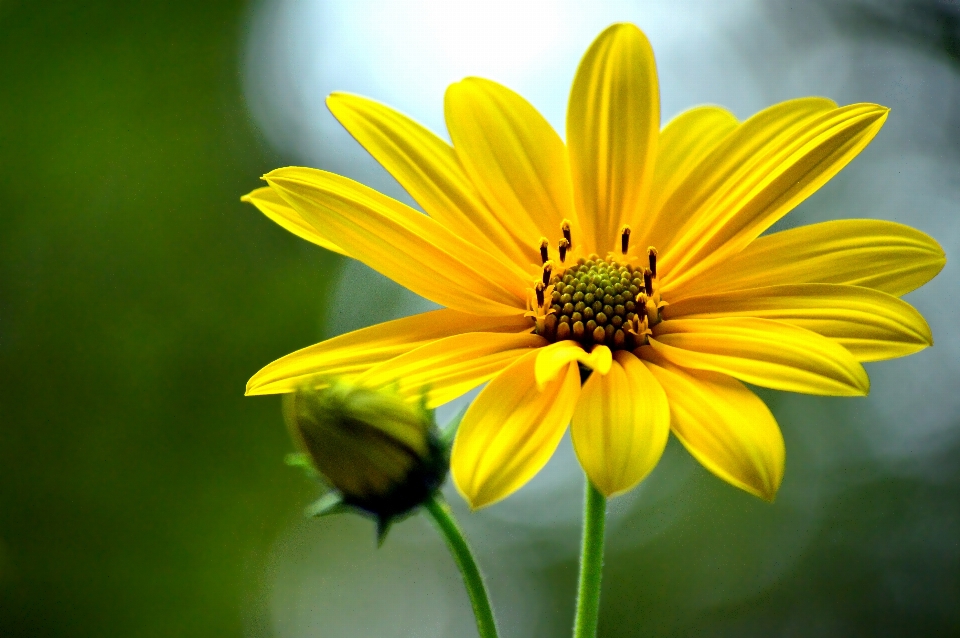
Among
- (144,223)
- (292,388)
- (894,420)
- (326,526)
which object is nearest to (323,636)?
(326,526)

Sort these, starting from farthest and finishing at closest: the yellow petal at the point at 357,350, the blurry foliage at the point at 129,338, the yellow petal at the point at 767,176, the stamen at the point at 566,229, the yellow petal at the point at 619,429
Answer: the blurry foliage at the point at 129,338, the stamen at the point at 566,229, the yellow petal at the point at 767,176, the yellow petal at the point at 357,350, the yellow petal at the point at 619,429

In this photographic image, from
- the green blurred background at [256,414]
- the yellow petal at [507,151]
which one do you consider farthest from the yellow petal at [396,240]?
the green blurred background at [256,414]

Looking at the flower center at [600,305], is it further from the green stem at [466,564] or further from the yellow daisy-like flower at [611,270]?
the green stem at [466,564]

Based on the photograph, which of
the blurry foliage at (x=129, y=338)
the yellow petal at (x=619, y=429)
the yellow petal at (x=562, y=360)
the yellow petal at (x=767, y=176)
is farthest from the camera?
the blurry foliage at (x=129, y=338)

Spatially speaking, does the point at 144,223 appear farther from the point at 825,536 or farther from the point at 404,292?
the point at 825,536

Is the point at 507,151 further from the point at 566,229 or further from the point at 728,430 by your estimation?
the point at 728,430

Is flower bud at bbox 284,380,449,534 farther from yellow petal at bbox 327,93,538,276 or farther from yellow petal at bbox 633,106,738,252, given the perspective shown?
yellow petal at bbox 633,106,738,252

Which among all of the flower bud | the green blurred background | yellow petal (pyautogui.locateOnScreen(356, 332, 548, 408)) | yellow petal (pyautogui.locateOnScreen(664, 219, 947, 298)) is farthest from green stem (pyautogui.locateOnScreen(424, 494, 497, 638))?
the green blurred background
